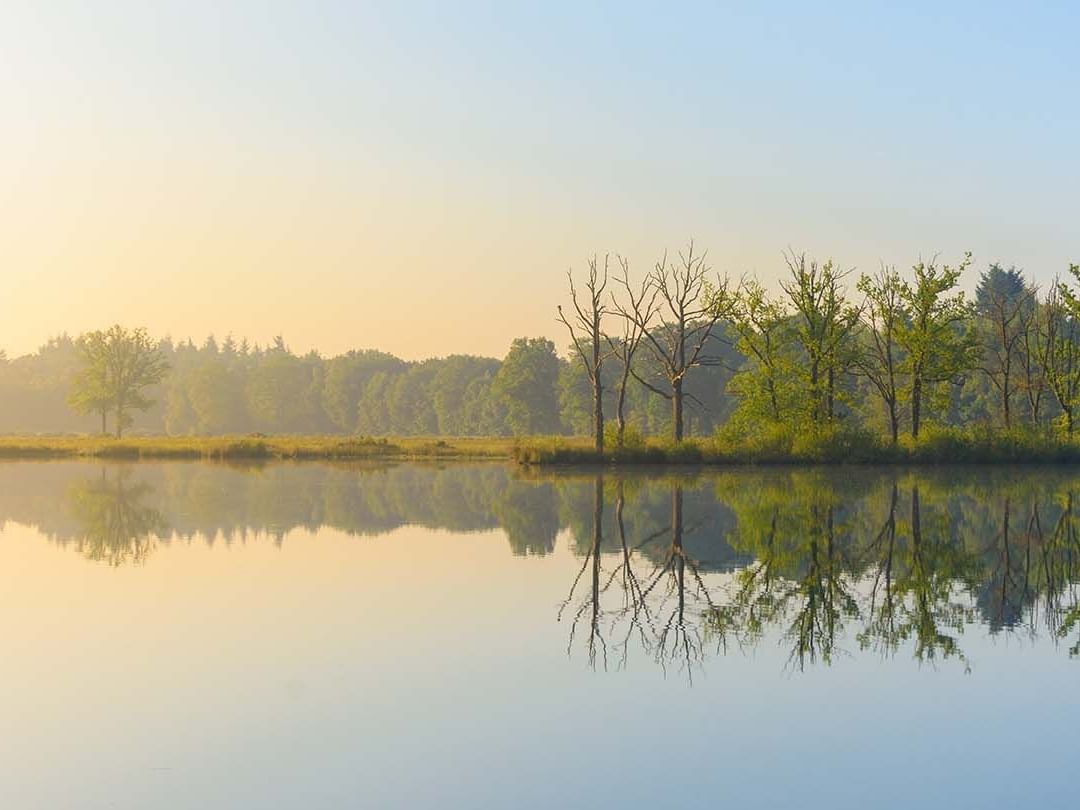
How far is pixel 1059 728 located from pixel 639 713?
331cm

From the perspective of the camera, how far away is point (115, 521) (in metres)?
29.7

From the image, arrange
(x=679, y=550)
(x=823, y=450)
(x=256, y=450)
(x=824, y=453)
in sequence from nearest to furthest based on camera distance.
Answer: (x=679, y=550)
(x=824, y=453)
(x=823, y=450)
(x=256, y=450)

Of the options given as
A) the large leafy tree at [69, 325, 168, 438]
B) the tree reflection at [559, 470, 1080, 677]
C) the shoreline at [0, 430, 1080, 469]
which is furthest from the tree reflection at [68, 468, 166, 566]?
the large leafy tree at [69, 325, 168, 438]

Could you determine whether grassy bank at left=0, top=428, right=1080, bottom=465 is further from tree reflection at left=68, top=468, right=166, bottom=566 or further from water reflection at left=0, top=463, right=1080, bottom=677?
tree reflection at left=68, top=468, right=166, bottom=566

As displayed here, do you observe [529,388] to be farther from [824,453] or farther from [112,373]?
[824,453]

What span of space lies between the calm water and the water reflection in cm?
12

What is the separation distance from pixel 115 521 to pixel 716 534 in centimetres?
1349

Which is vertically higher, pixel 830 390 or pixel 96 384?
pixel 96 384

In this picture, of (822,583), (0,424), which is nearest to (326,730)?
(822,583)

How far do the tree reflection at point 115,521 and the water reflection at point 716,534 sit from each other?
0.29ft

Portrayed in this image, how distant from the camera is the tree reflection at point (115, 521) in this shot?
23.5 metres

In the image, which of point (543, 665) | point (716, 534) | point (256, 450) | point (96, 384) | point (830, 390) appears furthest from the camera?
point (96, 384)

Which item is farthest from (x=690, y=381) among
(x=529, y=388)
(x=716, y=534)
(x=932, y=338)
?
(x=716, y=534)

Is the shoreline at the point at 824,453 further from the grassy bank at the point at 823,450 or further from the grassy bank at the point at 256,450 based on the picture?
the grassy bank at the point at 256,450
